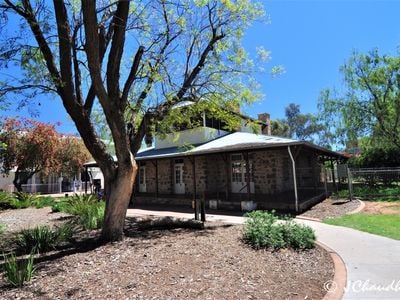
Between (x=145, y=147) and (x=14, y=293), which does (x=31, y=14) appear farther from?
(x=145, y=147)

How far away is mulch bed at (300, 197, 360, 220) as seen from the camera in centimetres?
1152

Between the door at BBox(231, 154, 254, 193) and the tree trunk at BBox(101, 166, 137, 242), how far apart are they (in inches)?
435

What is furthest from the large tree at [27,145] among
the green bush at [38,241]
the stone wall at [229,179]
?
the green bush at [38,241]

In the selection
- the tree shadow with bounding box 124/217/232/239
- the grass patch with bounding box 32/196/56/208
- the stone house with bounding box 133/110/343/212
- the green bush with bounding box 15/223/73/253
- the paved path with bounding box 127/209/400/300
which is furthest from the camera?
the grass patch with bounding box 32/196/56/208

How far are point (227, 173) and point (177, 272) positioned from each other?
461 inches

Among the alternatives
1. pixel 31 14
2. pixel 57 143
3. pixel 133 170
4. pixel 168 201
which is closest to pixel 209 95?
pixel 133 170

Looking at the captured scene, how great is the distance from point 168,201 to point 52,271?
501 inches

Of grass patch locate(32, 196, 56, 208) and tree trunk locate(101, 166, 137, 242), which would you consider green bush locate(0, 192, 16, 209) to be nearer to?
grass patch locate(32, 196, 56, 208)

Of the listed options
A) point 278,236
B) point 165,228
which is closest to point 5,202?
point 165,228

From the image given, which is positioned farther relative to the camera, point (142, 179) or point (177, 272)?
point (142, 179)

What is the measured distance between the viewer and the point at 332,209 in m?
12.5

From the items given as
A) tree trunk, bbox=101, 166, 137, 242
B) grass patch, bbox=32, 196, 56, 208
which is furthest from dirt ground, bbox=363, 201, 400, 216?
grass patch, bbox=32, 196, 56, 208
